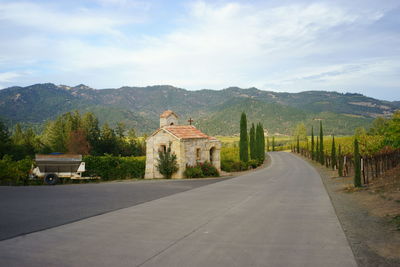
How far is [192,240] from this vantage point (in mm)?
7703

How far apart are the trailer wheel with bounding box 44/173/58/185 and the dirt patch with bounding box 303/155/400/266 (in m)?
17.2

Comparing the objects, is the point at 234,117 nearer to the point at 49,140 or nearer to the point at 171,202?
the point at 49,140

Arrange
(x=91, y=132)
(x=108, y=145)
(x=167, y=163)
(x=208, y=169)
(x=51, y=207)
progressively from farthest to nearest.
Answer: (x=91, y=132) < (x=108, y=145) < (x=208, y=169) < (x=167, y=163) < (x=51, y=207)

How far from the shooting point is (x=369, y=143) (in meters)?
37.2

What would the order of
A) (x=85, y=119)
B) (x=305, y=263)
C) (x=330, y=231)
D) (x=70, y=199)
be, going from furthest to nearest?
(x=85, y=119), (x=70, y=199), (x=330, y=231), (x=305, y=263)

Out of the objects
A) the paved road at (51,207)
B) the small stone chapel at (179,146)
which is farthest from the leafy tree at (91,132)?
the paved road at (51,207)

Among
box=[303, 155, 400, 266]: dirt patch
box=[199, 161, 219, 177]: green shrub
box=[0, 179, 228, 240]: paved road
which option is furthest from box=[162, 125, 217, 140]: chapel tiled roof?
box=[303, 155, 400, 266]: dirt patch

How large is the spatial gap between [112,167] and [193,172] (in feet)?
21.5

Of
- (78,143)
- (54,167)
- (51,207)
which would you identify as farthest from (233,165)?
(78,143)

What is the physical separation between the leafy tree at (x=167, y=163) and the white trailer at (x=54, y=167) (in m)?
6.23

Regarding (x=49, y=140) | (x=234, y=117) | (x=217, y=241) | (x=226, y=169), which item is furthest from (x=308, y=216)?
(x=234, y=117)

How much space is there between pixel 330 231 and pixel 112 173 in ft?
68.3

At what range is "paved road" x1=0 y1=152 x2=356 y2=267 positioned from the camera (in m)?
6.30

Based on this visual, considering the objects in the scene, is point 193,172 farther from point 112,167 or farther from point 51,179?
point 51,179
